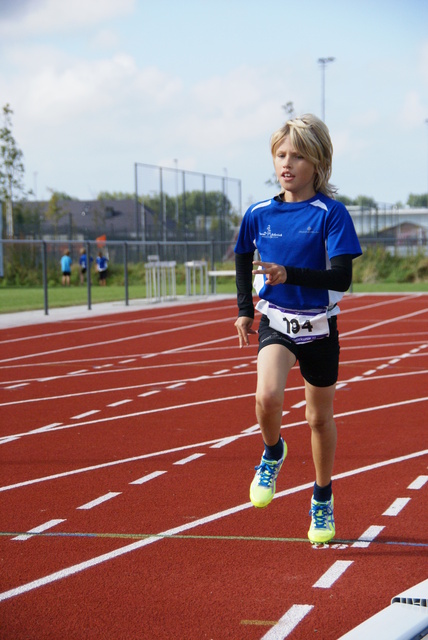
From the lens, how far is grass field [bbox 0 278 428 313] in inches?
1016

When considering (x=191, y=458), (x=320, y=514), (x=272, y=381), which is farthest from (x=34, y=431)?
(x=272, y=381)

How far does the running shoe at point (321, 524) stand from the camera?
4.56m

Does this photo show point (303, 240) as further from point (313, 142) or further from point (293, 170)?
point (313, 142)

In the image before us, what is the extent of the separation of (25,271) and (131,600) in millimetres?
33246

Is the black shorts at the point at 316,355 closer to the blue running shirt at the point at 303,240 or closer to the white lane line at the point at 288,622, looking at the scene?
the blue running shirt at the point at 303,240

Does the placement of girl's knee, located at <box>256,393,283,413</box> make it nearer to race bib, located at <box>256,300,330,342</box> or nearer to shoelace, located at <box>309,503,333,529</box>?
race bib, located at <box>256,300,330,342</box>

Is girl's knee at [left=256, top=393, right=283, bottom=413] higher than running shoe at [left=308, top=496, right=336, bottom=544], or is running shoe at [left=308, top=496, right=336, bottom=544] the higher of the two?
girl's knee at [left=256, top=393, right=283, bottom=413]

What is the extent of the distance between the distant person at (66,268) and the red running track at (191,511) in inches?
960

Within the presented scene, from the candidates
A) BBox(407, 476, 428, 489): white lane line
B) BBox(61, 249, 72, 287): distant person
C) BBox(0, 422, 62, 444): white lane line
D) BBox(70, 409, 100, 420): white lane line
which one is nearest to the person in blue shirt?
BBox(407, 476, 428, 489): white lane line

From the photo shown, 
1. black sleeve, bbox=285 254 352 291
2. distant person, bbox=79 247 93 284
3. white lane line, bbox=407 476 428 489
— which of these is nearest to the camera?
black sleeve, bbox=285 254 352 291

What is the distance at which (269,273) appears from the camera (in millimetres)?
→ 4117

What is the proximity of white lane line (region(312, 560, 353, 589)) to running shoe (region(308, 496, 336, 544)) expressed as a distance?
0.71 feet

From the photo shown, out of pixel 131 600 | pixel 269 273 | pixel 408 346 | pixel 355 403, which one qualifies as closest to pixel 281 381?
pixel 269 273

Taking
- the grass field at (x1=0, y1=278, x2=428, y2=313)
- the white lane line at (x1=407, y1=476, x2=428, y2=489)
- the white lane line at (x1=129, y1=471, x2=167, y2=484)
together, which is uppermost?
the white lane line at (x1=407, y1=476, x2=428, y2=489)
